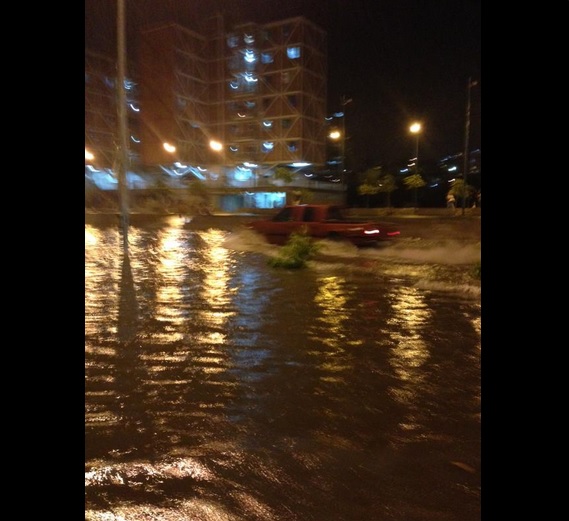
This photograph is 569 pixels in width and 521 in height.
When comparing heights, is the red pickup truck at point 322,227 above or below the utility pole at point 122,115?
below

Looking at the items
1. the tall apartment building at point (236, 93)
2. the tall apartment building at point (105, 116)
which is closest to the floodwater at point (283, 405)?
the tall apartment building at point (105, 116)

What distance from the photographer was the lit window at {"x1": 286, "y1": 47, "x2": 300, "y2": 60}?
6053 cm

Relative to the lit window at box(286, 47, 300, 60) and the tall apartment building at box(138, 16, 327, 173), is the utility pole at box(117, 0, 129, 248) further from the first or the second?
the lit window at box(286, 47, 300, 60)

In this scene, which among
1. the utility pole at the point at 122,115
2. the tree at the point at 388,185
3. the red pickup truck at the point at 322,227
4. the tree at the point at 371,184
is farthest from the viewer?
the tree at the point at 371,184

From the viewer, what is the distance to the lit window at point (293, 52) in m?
60.5

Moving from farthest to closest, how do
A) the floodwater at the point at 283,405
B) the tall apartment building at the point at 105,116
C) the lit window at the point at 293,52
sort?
1. the lit window at the point at 293,52
2. the tall apartment building at the point at 105,116
3. the floodwater at the point at 283,405

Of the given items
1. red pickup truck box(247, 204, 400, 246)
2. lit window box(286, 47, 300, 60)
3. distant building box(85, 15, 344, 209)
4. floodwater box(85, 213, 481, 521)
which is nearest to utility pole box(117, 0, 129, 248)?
red pickup truck box(247, 204, 400, 246)

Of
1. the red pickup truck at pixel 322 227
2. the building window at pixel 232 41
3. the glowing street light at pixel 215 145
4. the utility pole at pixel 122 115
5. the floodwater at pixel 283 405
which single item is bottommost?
the floodwater at pixel 283 405

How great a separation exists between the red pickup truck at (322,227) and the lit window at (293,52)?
45.9 m

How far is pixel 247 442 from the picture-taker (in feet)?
13.7

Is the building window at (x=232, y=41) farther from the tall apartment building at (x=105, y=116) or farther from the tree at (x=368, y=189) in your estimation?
the tree at (x=368, y=189)

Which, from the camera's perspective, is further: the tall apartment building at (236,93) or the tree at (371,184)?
the tall apartment building at (236,93)
